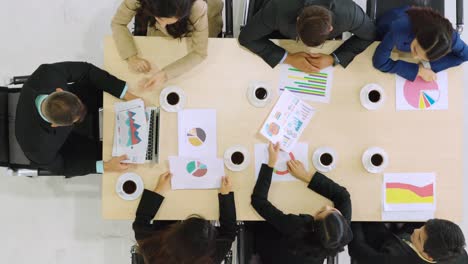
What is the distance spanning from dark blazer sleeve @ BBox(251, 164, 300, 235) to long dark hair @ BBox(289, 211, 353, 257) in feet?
0.18

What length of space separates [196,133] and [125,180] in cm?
34

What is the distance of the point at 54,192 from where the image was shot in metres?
2.27

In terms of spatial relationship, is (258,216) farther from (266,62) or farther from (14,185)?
(14,185)

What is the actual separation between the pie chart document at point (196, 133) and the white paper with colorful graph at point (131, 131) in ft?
0.47

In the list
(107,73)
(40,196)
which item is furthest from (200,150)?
(40,196)

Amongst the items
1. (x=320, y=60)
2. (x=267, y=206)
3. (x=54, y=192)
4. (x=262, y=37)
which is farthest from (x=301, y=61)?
(x=54, y=192)

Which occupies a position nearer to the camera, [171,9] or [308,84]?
[171,9]

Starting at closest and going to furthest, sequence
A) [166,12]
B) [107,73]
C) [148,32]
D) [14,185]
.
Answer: [166,12] < [107,73] < [148,32] < [14,185]

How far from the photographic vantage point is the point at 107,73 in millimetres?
1609

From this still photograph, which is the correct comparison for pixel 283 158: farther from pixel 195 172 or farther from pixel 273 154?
pixel 195 172

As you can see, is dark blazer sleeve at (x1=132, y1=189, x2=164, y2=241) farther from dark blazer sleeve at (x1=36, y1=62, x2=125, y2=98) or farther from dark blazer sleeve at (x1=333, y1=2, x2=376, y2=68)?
dark blazer sleeve at (x1=333, y1=2, x2=376, y2=68)

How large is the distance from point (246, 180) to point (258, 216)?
0.51 ft

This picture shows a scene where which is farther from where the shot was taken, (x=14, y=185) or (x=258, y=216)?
(x=14, y=185)

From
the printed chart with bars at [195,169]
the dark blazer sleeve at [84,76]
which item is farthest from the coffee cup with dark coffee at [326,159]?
the dark blazer sleeve at [84,76]
